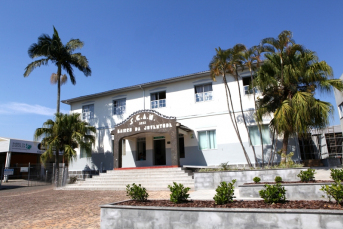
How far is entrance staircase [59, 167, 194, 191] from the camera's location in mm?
13484

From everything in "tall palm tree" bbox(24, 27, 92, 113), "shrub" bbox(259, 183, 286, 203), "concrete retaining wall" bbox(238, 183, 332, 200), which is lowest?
"concrete retaining wall" bbox(238, 183, 332, 200)

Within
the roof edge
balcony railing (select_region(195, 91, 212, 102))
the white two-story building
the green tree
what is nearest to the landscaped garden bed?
the green tree

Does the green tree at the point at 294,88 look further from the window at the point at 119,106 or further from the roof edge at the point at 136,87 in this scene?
the window at the point at 119,106

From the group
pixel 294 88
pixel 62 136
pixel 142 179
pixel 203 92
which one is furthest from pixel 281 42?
pixel 62 136

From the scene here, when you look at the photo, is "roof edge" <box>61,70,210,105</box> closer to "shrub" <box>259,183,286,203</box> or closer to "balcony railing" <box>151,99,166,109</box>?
"balcony railing" <box>151,99,166,109</box>

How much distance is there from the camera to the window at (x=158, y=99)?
63.6 feet

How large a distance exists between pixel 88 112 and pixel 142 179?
1077cm

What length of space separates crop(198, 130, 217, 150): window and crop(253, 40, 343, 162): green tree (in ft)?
13.6

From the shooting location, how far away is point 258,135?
51.6 feet

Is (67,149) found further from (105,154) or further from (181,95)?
(181,95)

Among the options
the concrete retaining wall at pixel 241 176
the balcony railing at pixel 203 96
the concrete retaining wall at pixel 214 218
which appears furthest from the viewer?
the balcony railing at pixel 203 96

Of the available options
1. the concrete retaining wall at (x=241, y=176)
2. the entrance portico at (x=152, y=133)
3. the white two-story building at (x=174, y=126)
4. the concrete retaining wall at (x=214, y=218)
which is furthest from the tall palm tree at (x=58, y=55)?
the concrete retaining wall at (x=214, y=218)

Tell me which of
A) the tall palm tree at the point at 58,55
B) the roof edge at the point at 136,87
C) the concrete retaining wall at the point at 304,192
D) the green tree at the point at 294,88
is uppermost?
the tall palm tree at the point at 58,55

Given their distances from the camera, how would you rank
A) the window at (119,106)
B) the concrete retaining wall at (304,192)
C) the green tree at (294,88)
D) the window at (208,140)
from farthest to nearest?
1. the window at (119,106)
2. the window at (208,140)
3. the green tree at (294,88)
4. the concrete retaining wall at (304,192)
